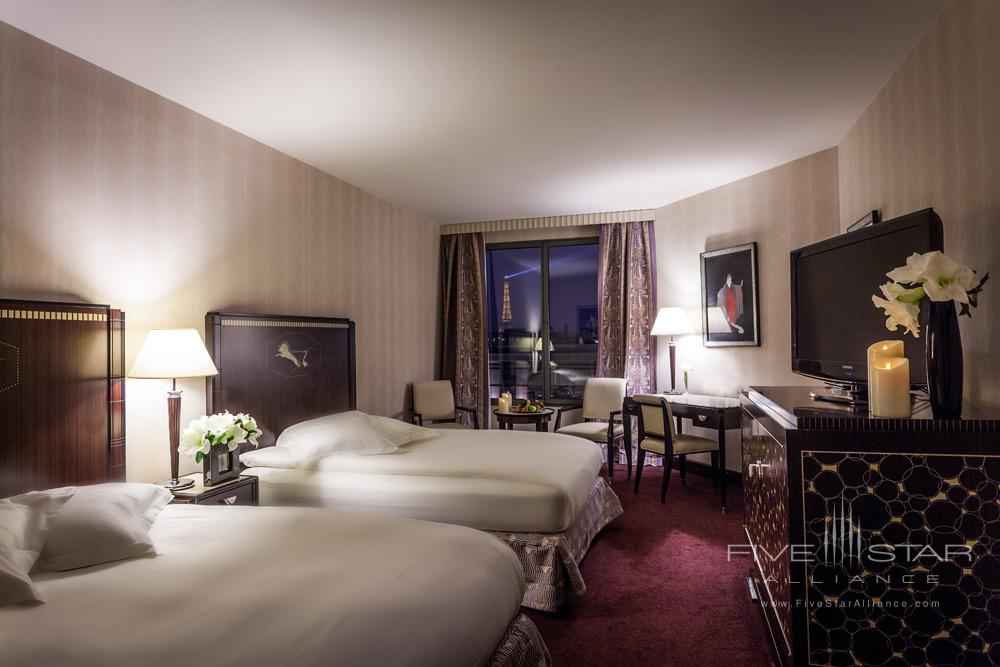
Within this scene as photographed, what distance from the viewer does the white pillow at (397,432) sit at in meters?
3.73

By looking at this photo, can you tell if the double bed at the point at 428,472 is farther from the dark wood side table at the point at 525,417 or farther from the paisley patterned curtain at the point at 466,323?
→ the paisley patterned curtain at the point at 466,323

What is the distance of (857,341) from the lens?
2.23m

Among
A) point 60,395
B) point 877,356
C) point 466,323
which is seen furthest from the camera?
point 466,323

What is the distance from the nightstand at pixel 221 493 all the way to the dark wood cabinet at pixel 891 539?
2.53 meters

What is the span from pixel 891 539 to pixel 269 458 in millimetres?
3013

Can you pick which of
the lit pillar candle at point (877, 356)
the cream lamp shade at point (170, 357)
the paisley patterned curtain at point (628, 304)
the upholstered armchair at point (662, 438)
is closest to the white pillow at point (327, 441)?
the cream lamp shade at point (170, 357)

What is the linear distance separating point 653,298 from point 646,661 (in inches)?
166

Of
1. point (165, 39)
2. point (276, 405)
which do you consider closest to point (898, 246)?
point (165, 39)

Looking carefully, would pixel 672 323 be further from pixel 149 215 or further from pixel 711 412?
pixel 149 215

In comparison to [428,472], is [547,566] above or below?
below

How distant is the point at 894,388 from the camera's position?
1.63 metres

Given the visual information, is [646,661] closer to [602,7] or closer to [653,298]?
[602,7]

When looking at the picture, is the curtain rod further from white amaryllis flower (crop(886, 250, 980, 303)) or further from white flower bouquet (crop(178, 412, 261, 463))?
white amaryllis flower (crop(886, 250, 980, 303))

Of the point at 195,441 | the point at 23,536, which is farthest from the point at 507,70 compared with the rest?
the point at 23,536
